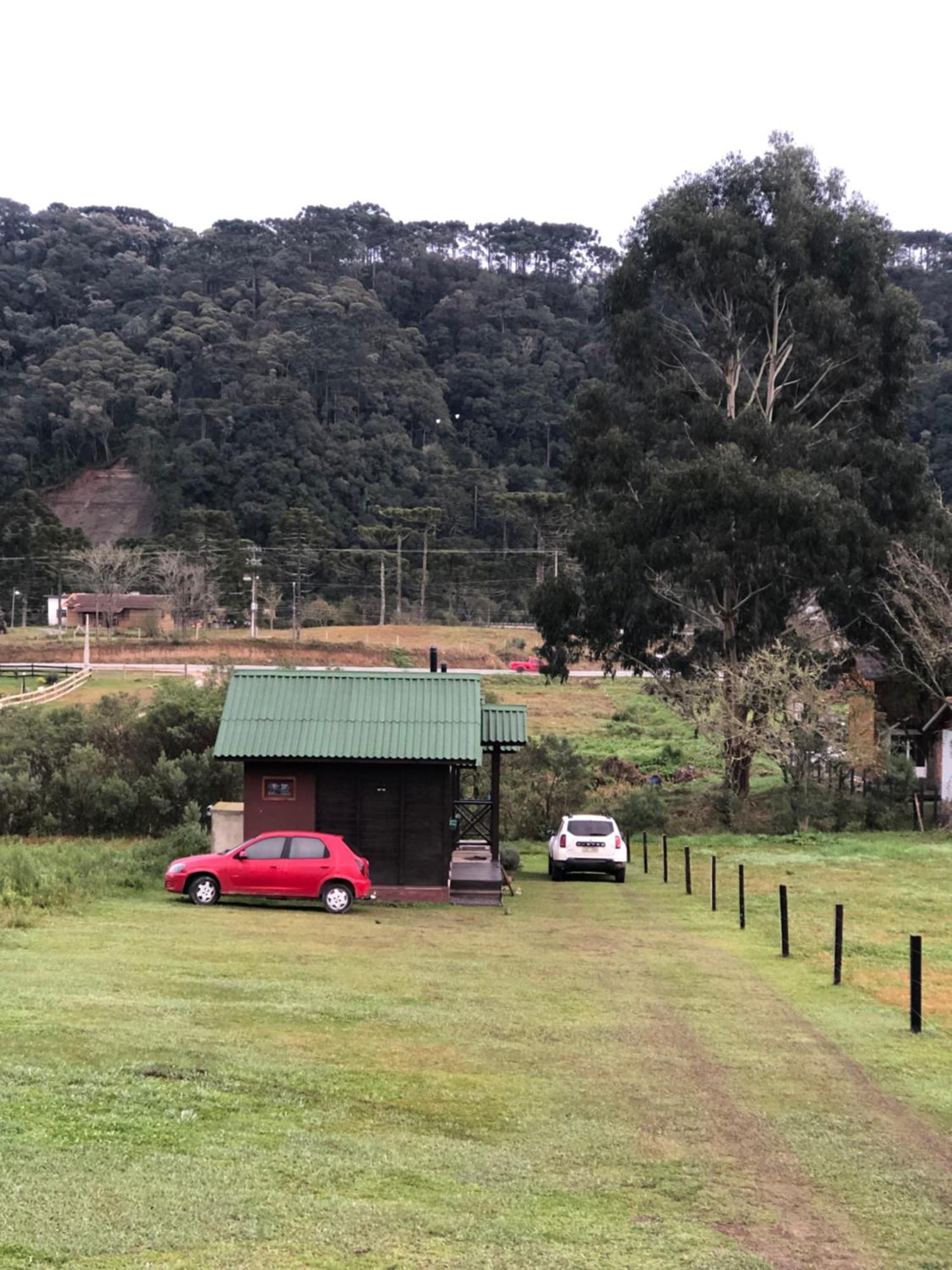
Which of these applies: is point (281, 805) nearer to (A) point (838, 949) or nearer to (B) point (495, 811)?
(B) point (495, 811)

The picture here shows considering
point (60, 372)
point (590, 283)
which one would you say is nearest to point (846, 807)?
point (60, 372)

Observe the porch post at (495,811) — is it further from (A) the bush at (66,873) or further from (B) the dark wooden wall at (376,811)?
(A) the bush at (66,873)

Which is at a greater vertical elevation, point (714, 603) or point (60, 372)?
point (60, 372)

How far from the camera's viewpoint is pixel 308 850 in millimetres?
21469

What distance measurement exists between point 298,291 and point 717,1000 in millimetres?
161797

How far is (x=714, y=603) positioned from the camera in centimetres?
3916

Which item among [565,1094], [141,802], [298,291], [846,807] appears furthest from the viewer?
[298,291]

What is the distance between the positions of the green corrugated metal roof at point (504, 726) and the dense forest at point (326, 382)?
76.8 metres

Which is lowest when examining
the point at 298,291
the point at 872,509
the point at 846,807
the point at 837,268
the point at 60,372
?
the point at 846,807

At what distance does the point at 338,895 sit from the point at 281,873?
37.6 inches

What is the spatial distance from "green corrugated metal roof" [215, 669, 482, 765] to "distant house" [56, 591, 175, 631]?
71.4 m

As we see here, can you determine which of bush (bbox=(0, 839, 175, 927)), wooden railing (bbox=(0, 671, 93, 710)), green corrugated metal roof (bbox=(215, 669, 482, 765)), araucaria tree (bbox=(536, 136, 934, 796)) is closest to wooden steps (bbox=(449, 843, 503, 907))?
green corrugated metal roof (bbox=(215, 669, 482, 765))

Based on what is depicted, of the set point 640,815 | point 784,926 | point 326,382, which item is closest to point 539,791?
point 640,815

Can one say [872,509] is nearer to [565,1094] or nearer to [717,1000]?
[717,1000]
